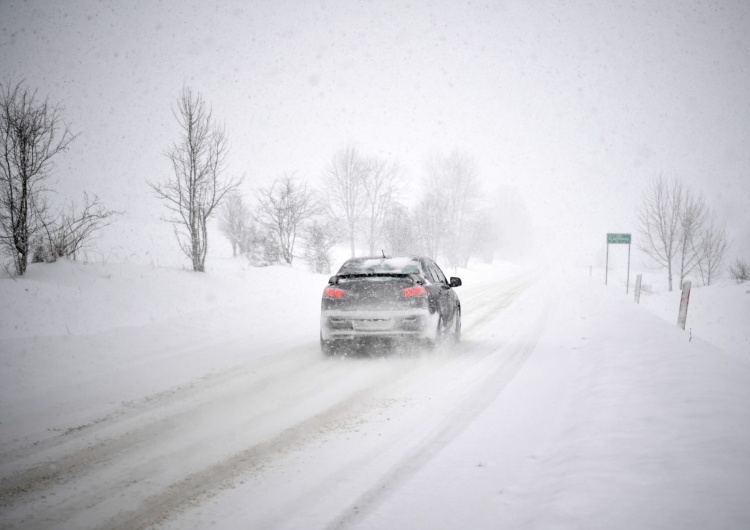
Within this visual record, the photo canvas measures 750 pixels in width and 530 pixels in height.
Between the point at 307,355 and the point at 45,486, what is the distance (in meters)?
4.27

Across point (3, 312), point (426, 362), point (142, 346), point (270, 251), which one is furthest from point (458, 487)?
point (270, 251)

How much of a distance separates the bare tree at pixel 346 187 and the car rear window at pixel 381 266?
2408 cm

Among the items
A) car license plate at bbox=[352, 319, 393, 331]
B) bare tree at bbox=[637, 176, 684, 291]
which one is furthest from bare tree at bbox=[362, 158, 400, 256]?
car license plate at bbox=[352, 319, 393, 331]

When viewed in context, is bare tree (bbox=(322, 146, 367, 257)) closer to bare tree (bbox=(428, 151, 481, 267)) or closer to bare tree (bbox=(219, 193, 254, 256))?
bare tree (bbox=(428, 151, 481, 267))

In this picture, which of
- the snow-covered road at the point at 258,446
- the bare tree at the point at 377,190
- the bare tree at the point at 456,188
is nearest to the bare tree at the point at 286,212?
the bare tree at the point at 377,190

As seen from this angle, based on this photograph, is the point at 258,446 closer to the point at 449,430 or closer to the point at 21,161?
the point at 449,430

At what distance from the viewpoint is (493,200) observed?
2790 inches

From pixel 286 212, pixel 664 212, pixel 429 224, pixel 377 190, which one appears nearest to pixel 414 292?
pixel 286 212

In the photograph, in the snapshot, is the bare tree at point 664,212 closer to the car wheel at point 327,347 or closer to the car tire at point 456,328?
the car tire at point 456,328

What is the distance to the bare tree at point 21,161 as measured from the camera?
33.2 feet

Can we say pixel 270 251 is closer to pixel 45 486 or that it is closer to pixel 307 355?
pixel 307 355

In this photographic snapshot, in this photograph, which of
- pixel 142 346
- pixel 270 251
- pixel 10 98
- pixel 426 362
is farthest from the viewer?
pixel 270 251

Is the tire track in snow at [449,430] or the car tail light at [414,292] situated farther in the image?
the car tail light at [414,292]

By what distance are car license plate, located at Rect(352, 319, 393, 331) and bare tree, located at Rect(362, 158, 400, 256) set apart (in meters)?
25.0
